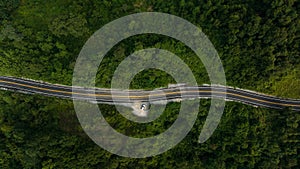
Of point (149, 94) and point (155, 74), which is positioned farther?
point (149, 94)

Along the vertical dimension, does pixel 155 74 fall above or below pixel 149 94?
above

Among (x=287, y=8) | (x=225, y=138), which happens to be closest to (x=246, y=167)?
(x=225, y=138)

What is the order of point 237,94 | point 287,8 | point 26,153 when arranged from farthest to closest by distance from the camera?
point 237,94, point 26,153, point 287,8

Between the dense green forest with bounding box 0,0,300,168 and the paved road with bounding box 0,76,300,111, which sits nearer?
the dense green forest with bounding box 0,0,300,168

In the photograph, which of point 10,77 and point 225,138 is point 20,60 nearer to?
point 10,77
